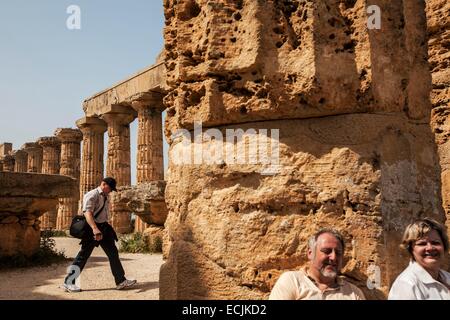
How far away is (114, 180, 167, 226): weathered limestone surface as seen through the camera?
11.2 meters

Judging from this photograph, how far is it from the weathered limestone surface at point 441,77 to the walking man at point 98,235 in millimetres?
4210

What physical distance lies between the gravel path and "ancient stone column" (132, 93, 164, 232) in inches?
344

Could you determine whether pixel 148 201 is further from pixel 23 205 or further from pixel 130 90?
pixel 130 90

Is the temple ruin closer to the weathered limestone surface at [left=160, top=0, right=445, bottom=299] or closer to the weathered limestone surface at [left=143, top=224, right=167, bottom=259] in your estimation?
the weathered limestone surface at [left=160, top=0, right=445, bottom=299]

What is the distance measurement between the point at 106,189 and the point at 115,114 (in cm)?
1422

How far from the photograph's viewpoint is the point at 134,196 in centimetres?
1141

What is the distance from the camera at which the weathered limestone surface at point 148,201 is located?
1118cm

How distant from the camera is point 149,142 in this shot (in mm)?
17938

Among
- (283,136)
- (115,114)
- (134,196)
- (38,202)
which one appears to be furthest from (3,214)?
(115,114)

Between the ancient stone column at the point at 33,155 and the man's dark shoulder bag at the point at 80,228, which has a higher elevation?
the ancient stone column at the point at 33,155

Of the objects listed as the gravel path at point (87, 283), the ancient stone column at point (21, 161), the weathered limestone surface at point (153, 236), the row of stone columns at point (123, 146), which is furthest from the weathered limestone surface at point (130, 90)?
the gravel path at point (87, 283)

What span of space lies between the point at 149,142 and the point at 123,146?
2.33 m

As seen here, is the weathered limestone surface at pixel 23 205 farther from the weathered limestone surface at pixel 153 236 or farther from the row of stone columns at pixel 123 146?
the row of stone columns at pixel 123 146
